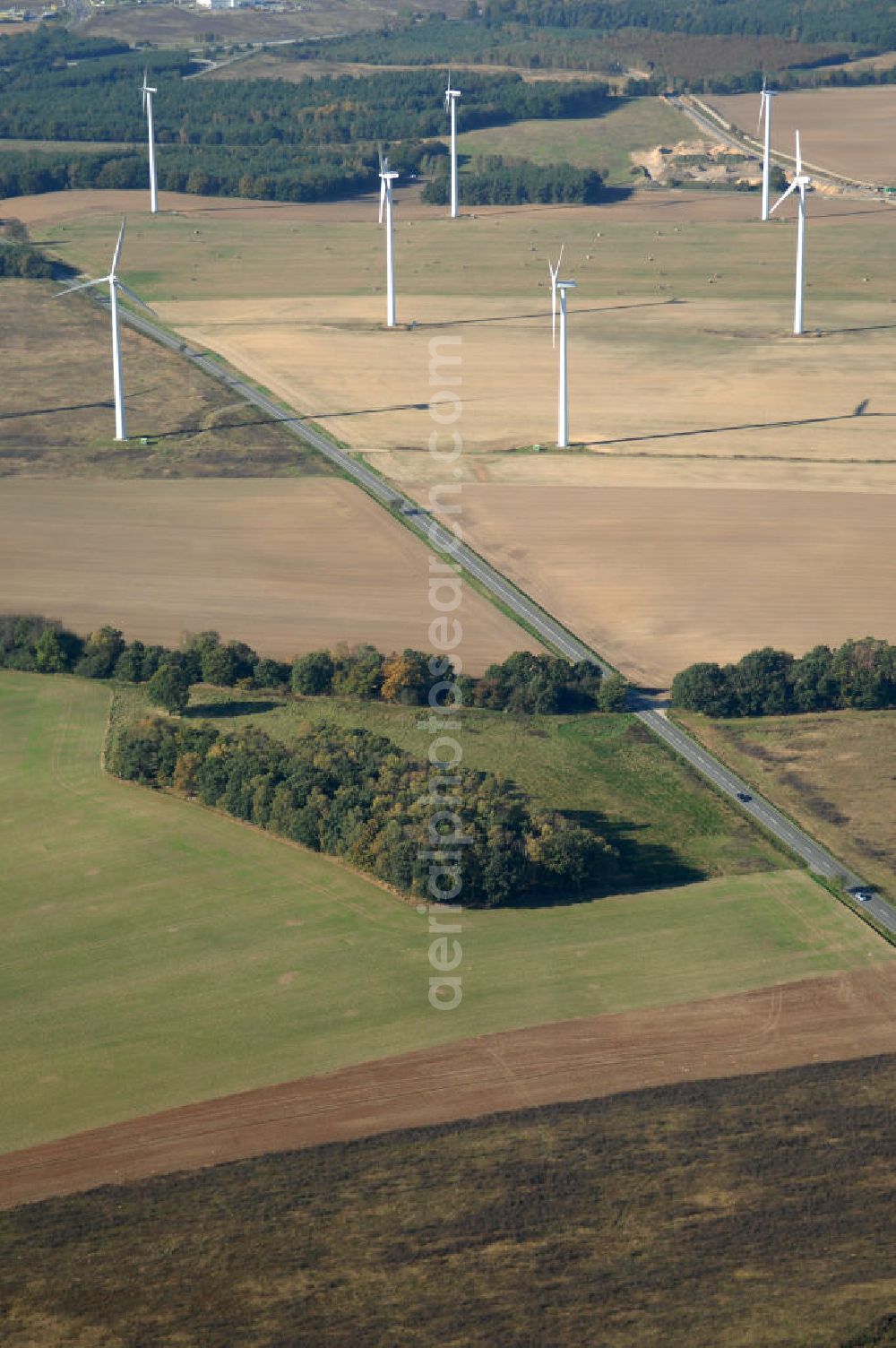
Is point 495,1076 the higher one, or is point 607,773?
point 607,773

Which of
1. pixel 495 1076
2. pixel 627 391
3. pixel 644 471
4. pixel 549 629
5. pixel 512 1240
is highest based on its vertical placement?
pixel 627 391

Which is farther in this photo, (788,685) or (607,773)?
(788,685)

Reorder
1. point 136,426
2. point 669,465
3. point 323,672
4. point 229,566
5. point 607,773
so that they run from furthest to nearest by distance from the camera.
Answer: point 136,426 → point 669,465 → point 229,566 → point 323,672 → point 607,773

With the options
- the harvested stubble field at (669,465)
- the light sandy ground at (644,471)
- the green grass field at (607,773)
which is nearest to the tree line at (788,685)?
the green grass field at (607,773)

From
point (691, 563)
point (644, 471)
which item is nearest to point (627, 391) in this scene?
point (644, 471)

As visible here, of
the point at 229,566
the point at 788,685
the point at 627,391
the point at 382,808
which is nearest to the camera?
the point at 382,808

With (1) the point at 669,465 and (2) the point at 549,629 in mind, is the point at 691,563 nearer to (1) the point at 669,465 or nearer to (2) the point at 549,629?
(2) the point at 549,629

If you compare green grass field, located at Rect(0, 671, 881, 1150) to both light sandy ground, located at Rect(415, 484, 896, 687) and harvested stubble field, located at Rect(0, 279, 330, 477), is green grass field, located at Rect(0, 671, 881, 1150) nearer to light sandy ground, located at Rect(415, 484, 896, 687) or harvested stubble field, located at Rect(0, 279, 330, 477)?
light sandy ground, located at Rect(415, 484, 896, 687)
